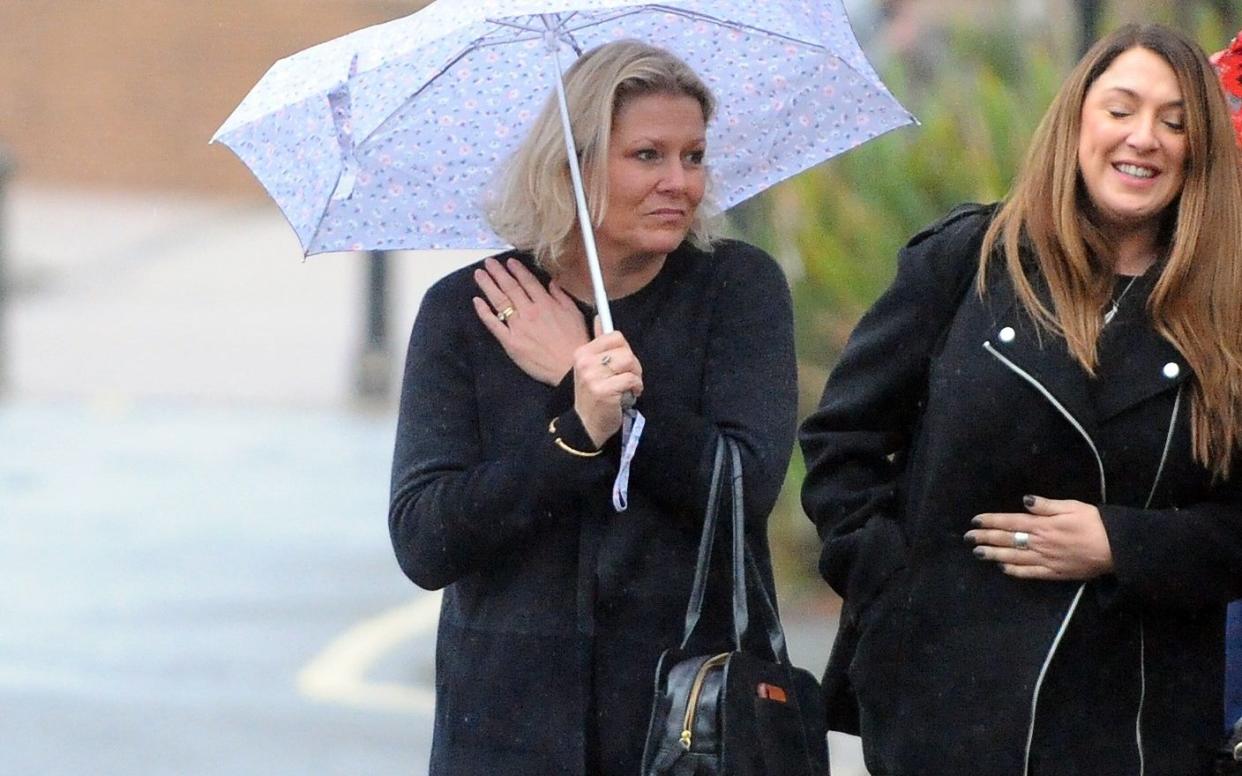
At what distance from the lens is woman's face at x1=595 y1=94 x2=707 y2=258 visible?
3797 millimetres

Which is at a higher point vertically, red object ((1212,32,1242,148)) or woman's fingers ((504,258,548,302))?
red object ((1212,32,1242,148))

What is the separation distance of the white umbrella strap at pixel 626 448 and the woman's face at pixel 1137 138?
798 mm

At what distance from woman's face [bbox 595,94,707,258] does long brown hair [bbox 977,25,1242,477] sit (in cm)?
54

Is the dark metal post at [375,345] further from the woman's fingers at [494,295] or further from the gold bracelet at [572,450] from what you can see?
the gold bracelet at [572,450]

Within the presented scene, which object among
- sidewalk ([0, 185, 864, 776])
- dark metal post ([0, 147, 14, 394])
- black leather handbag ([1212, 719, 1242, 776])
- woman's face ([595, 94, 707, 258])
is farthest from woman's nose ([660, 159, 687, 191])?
dark metal post ([0, 147, 14, 394])

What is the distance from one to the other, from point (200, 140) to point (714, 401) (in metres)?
28.7

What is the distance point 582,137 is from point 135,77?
29.1 m

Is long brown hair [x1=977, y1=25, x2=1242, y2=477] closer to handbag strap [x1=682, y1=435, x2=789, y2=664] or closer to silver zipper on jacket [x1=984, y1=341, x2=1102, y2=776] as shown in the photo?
silver zipper on jacket [x1=984, y1=341, x2=1102, y2=776]

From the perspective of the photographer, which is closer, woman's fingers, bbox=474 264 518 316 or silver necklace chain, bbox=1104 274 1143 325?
silver necklace chain, bbox=1104 274 1143 325

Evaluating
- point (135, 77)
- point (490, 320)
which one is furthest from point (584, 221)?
point (135, 77)

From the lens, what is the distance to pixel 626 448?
12.0ft

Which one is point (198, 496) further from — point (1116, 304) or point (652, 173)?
point (1116, 304)

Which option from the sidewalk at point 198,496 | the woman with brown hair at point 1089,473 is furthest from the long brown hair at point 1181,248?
the sidewalk at point 198,496

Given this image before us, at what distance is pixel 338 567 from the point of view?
34.8 ft
